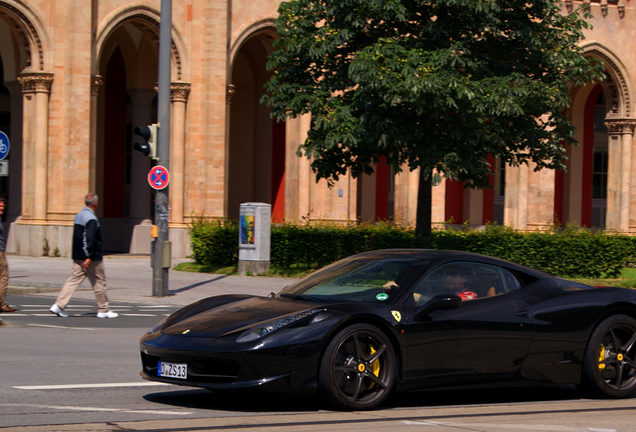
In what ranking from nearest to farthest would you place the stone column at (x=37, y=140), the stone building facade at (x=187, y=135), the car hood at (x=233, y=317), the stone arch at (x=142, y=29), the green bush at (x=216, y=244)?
the car hood at (x=233, y=317), the green bush at (x=216, y=244), the stone column at (x=37, y=140), the stone building facade at (x=187, y=135), the stone arch at (x=142, y=29)

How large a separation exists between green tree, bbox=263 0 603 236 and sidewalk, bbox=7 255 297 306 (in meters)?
3.32

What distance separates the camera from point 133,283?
771 inches

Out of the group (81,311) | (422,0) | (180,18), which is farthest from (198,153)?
(81,311)

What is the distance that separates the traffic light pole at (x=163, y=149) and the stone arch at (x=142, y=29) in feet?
37.3

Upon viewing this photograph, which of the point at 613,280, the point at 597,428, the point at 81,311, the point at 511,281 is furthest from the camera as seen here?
the point at 613,280

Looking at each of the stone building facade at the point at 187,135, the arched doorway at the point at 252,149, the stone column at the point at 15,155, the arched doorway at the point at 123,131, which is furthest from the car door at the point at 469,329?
the arched doorway at the point at 252,149

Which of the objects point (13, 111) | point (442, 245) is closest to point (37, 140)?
point (13, 111)

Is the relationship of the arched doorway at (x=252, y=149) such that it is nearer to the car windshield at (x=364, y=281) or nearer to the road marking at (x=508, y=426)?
the car windshield at (x=364, y=281)

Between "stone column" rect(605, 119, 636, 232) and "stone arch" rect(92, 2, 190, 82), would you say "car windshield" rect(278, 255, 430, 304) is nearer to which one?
"stone arch" rect(92, 2, 190, 82)

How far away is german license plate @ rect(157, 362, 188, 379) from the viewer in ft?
19.9

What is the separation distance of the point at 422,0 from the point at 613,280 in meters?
9.95

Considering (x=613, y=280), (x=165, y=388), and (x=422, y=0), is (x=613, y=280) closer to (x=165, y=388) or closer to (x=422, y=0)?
(x=422, y=0)

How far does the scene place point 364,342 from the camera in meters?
6.24

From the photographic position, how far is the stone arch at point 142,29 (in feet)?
89.6
